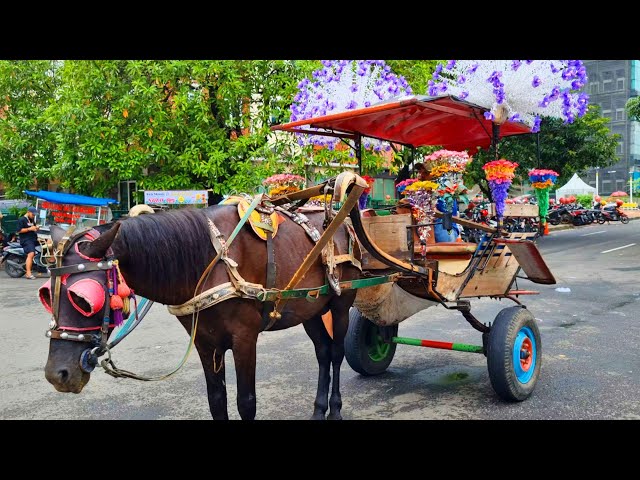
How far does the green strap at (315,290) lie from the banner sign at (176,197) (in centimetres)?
943

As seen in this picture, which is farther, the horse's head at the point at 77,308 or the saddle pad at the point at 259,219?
the saddle pad at the point at 259,219

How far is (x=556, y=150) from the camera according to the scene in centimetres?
2005

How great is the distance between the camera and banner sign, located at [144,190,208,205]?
1312 centimetres

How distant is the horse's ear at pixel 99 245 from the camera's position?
2650 mm

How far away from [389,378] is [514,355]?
1304mm

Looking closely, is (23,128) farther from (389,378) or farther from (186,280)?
(186,280)

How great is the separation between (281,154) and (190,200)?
2.57 meters

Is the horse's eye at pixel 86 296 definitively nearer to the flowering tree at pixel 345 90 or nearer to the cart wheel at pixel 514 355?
the cart wheel at pixel 514 355

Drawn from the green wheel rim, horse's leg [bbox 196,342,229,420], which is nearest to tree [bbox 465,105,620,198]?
the green wheel rim

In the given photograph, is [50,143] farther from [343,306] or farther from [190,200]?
[343,306]

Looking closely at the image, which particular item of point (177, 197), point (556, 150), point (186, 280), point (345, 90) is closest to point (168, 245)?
point (186, 280)

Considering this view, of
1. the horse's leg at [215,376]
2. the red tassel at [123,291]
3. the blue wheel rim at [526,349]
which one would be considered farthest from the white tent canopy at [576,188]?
the red tassel at [123,291]

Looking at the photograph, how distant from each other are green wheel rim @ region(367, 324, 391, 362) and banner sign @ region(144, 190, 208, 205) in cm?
838

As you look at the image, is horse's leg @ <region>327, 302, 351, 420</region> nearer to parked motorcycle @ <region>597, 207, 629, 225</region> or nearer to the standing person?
the standing person
